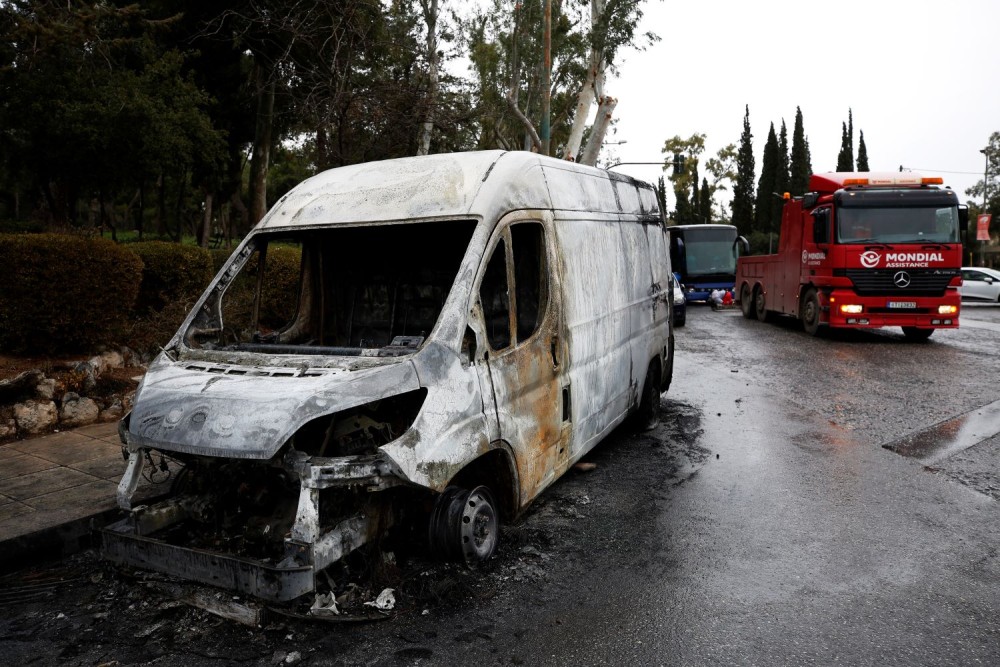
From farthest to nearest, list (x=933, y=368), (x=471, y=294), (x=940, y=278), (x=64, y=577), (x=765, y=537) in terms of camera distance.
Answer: (x=940, y=278) → (x=933, y=368) → (x=765, y=537) → (x=64, y=577) → (x=471, y=294)

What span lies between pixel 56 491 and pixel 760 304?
57.2 feet

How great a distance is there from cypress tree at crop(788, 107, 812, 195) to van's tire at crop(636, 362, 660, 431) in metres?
60.5

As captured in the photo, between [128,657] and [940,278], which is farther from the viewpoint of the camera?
[940,278]

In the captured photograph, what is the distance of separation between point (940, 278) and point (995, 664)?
12.4 m

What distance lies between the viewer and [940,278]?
45.1 feet

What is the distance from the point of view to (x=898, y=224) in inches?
546

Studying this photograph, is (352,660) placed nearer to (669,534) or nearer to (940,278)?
(669,534)

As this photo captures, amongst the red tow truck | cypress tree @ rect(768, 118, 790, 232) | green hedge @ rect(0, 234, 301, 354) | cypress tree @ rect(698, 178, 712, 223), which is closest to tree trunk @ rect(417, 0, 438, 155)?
the red tow truck

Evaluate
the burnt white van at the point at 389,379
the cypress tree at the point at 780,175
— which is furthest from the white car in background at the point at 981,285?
the cypress tree at the point at 780,175

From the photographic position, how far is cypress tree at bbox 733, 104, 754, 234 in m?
67.2

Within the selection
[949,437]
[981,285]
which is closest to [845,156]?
[981,285]

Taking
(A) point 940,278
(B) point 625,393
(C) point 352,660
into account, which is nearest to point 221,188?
(A) point 940,278

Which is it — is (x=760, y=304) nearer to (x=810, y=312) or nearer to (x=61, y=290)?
(x=810, y=312)

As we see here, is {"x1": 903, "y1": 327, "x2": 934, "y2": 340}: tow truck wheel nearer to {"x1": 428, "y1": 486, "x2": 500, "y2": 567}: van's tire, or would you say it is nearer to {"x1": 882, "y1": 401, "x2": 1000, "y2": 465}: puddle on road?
{"x1": 882, "y1": 401, "x2": 1000, "y2": 465}: puddle on road
